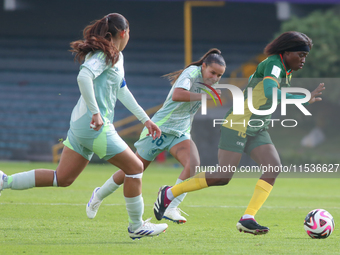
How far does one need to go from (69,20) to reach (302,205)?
791 inches

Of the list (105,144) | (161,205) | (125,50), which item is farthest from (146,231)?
(125,50)

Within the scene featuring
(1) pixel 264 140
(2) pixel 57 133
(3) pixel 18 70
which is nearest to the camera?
(1) pixel 264 140

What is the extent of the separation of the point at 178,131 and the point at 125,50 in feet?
63.0

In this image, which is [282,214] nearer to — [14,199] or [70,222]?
[70,222]

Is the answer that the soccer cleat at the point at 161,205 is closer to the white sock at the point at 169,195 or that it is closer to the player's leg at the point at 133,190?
the white sock at the point at 169,195

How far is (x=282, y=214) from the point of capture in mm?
6961

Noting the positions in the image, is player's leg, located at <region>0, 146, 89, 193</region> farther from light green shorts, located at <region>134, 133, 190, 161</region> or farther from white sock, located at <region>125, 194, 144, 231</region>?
light green shorts, located at <region>134, 133, 190, 161</region>

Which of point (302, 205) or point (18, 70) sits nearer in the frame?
point (302, 205)

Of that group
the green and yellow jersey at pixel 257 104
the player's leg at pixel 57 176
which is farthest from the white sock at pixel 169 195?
the player's leg at pixel 57 176

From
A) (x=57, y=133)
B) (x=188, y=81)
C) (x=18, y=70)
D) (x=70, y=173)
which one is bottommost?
(x=57, y=133)

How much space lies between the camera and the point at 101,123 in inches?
172

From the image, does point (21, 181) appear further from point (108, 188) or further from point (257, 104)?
point (257, 104)

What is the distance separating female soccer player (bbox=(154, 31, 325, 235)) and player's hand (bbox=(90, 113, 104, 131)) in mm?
1453

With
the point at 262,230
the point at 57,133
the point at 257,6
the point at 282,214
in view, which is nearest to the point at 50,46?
the point at 57,133
